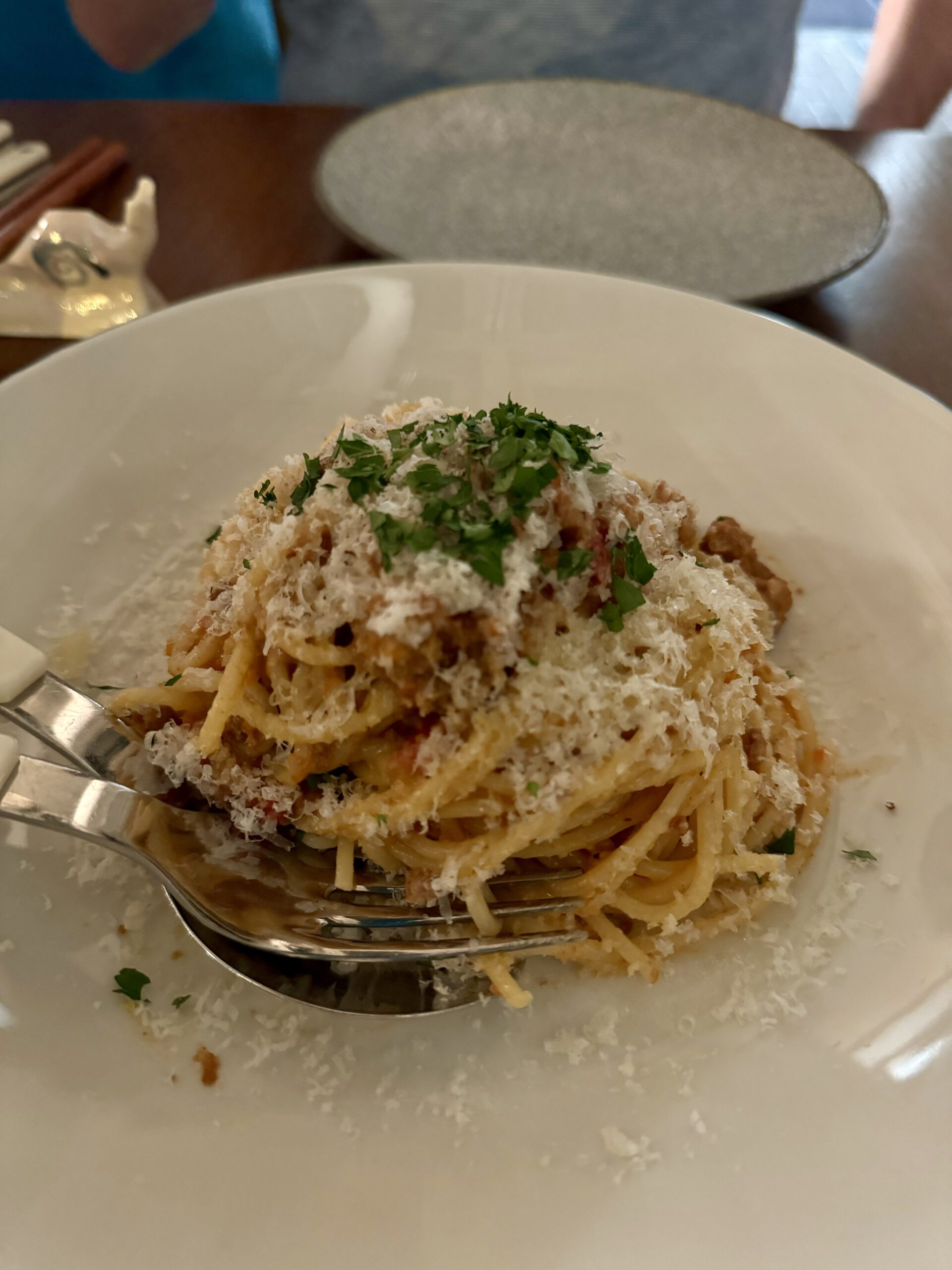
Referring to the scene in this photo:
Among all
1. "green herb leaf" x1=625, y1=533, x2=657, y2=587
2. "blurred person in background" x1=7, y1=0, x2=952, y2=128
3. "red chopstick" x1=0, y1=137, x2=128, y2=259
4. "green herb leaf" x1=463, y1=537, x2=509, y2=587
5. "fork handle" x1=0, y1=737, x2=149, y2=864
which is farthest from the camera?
"blurred person in background" x1=7, y1=0, x2=952, y2=128

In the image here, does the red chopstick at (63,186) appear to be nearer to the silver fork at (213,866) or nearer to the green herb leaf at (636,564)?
the silver fork at (213,866)

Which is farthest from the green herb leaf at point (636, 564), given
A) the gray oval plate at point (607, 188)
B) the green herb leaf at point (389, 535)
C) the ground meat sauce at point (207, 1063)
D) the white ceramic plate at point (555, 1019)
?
the gray oval plate at point (607, 188)

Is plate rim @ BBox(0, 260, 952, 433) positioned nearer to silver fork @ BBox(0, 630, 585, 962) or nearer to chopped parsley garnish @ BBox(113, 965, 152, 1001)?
silver fork @ BBox(0, 630, 585, 962)

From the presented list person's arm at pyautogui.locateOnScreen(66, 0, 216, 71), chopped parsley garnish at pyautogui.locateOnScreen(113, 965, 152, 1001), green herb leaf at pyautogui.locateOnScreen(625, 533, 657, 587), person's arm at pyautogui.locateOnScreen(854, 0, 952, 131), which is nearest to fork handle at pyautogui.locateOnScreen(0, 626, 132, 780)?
chopped parsley garnish at pyautogui.locateOnScreen(113, 965, 152, 1001)

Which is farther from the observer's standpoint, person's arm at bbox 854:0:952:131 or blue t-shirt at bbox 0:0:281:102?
blue t-shirt at bbox 0:0:281:102

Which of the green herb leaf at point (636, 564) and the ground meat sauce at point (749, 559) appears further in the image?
the ground meat sauce at point (749, 559)

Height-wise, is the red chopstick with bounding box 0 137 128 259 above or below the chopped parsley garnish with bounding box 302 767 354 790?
above

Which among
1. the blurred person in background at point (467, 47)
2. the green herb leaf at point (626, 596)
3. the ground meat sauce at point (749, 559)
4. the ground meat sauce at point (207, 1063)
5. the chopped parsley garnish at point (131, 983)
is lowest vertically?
the ground meat sauce at point (207, 1063)
